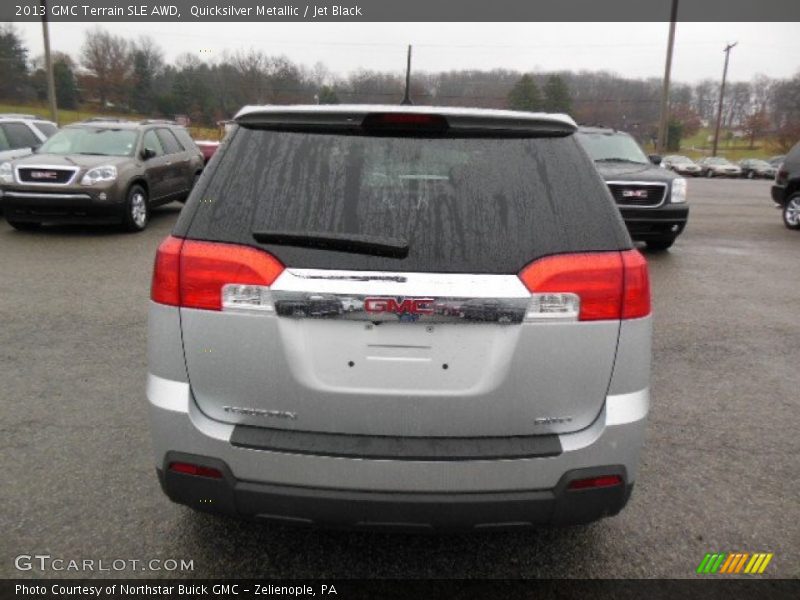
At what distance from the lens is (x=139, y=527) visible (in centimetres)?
276

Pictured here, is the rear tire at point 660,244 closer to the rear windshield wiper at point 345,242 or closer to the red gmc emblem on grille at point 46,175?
the rear windshield wiper at point 345,242

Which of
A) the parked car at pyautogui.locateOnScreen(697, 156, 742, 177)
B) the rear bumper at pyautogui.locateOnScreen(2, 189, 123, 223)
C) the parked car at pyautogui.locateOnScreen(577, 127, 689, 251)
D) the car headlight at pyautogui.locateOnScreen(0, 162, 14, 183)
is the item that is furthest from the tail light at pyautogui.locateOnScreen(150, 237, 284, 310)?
the parked car at pyautogui.locateOnScreen(697, 156, 742, 177)

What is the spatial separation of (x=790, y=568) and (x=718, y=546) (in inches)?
10.3

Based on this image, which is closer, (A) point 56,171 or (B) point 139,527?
(B) point 139,527

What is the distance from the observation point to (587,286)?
208 cm

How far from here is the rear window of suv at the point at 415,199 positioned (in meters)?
2.07

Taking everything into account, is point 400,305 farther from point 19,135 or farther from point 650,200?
point 19,135

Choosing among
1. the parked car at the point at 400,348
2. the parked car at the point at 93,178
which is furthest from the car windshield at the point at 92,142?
the parked car at the point at 400,348

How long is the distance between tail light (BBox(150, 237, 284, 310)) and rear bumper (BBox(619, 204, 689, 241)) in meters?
8.12

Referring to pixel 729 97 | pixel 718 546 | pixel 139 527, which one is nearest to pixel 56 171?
pixel 139 527

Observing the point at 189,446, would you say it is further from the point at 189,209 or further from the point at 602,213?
the point at 602,213

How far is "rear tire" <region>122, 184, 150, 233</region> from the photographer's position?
10422 millimetres

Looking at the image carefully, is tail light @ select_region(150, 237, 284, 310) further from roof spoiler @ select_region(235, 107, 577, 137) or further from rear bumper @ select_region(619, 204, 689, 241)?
rear bumper @ select_region(619, 204, 689, 241)
